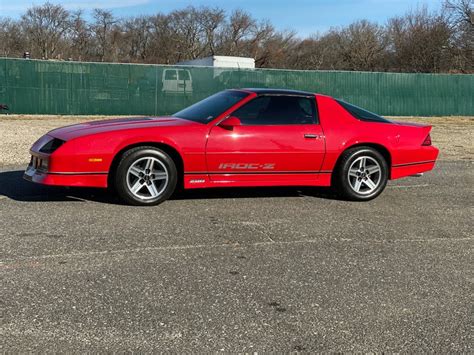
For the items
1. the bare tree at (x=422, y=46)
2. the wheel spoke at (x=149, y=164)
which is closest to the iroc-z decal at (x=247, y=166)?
the wheel spoke at (x=149, y=164)

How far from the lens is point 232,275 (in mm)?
3996

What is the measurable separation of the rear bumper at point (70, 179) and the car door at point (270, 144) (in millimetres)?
1214

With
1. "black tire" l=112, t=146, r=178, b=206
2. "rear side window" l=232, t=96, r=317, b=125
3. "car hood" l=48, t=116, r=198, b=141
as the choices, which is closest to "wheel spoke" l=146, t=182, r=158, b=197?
"black tire" l=112, t=146, r=178, b=206

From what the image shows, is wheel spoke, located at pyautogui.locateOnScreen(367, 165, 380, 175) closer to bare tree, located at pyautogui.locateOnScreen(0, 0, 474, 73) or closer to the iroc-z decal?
the iroc-z decal

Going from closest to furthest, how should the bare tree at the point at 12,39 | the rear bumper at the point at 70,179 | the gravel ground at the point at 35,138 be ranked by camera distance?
1. the rear bumper at the point at 70,179
2. the gravel ground at the point at 35,138
3. the bare tree at the point at 12,39

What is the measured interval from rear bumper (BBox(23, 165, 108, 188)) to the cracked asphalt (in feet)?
0.93

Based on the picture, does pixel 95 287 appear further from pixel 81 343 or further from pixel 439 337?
pixel 439 337

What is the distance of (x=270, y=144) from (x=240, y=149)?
14.8 inches

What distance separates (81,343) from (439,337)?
2038 millimetres

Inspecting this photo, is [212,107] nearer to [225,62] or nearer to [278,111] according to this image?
[278,111]

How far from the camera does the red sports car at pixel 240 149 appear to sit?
5793 mm

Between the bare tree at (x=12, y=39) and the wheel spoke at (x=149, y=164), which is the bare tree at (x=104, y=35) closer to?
the bare tree at (x=12, y=39)

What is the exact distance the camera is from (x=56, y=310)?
3.29 m

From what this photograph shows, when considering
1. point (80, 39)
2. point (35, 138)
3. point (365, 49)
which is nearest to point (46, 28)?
point (80, 39)
